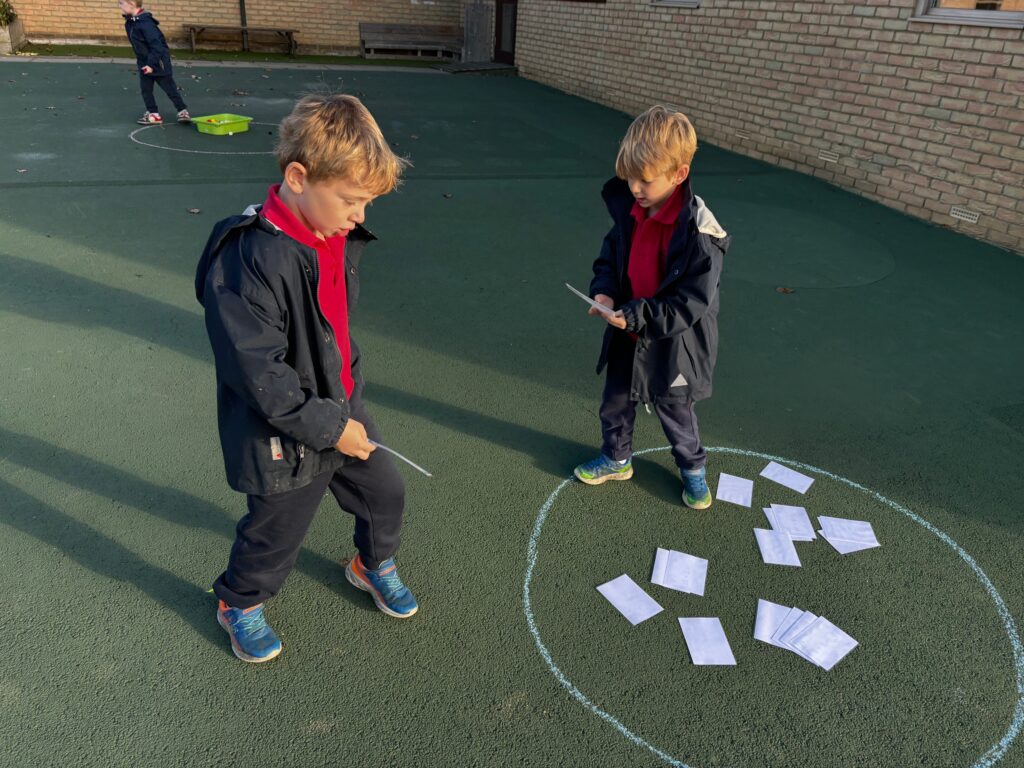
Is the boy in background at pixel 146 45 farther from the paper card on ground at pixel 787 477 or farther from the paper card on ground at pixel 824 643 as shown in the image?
the paper card on ground at pixel 824 643

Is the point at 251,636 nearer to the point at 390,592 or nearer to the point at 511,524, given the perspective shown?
the point at 390,592

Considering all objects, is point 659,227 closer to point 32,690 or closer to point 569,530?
point 569,530

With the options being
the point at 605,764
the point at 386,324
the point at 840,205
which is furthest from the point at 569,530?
the point at 840,205

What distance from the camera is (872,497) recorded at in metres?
3.25

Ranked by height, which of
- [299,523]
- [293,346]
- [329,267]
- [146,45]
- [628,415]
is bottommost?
[628,415]

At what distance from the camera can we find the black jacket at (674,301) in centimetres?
255

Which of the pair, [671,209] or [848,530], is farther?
[848,530]

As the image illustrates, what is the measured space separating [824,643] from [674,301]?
1278 millimetres

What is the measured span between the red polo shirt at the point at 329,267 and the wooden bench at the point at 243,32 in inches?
720

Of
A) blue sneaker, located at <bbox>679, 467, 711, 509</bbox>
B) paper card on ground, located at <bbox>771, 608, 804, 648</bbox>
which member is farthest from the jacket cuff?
paper card on ground, located at <bbox>771, 608, 804, 648</bbox>

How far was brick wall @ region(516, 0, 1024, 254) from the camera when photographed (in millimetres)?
6629

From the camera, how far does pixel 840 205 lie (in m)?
7.80

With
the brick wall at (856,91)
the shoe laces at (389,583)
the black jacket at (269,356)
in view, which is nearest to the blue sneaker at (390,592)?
the shoe laces at (389,583)

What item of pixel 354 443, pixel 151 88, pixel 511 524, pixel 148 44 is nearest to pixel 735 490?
pixel 511 524
